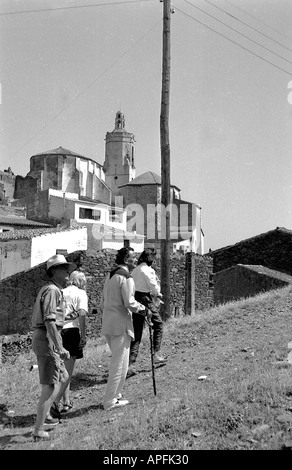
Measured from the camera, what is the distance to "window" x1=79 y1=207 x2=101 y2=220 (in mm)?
53516

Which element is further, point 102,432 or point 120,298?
point 120,298

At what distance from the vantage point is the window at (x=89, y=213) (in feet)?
176

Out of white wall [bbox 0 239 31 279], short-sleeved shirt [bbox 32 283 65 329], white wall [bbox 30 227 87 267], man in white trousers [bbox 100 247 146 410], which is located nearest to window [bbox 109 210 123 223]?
white wall [bbox 30 227 87 267]

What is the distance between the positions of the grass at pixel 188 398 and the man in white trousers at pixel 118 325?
0.27 metres

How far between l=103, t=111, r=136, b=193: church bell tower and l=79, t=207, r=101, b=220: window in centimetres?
3937

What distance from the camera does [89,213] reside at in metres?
54.5

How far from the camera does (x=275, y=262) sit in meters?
22.2

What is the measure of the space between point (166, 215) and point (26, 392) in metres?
6.18

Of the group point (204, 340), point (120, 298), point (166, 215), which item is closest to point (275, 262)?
point (166, 215)

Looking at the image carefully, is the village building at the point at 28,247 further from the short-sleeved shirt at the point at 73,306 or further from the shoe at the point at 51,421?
the shoe at the point at 51,421

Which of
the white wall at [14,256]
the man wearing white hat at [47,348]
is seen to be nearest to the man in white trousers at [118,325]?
the man wearing white hat at [47,348]

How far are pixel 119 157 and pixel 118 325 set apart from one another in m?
92.5

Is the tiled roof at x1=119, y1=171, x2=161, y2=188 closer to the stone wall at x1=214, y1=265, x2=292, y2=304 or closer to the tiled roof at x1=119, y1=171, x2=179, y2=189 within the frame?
the tiled roof at x1=119, y1=171, x2=179, y2=189

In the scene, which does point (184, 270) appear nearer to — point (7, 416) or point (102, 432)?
point (7, 416)
